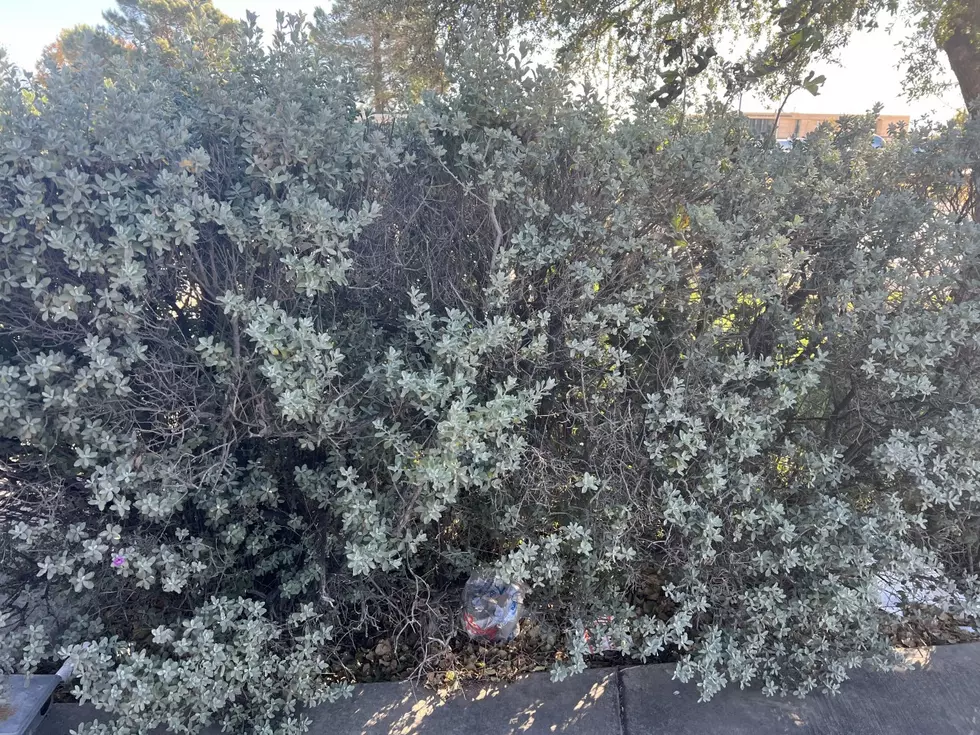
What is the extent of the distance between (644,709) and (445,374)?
1.67 meters

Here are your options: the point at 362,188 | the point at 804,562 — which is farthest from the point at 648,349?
the point at 362,188

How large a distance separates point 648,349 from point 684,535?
0.78 meters

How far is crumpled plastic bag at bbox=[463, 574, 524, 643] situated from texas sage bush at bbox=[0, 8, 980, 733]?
0.09 m

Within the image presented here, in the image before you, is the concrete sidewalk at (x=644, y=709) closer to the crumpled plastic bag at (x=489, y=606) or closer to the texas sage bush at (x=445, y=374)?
the texas sage bush at (x=445, y=374)

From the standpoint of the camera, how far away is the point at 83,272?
6.93 feet

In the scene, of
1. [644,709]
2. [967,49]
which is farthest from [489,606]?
[967,49]

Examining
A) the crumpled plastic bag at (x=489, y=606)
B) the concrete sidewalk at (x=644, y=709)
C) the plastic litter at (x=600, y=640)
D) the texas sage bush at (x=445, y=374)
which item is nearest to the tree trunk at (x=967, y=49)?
the texas sage bush at (x=445, y=374)

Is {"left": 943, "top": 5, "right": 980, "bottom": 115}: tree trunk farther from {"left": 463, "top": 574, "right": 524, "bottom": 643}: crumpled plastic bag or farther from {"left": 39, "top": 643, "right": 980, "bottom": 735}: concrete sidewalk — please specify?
{"left": 463, "top": 574, "right": 524, "bottom": 643}: crumpled plastic bag

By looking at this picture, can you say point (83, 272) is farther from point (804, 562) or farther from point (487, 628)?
point (804, 562)

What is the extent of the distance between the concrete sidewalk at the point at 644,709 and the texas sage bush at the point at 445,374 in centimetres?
14

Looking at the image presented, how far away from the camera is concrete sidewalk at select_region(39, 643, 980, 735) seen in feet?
8.54

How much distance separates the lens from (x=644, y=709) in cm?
270

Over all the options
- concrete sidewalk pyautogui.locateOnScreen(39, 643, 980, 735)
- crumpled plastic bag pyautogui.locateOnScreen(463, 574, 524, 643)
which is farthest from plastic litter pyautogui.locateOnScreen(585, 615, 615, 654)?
crumpled plastic bag pyautogui.locateOnScreen(463, 574, 524, 643)

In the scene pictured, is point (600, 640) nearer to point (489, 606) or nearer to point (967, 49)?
point (489, 606)
